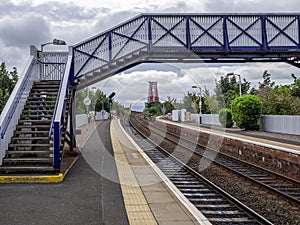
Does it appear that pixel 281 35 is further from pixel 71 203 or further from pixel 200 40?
pixel 71 203

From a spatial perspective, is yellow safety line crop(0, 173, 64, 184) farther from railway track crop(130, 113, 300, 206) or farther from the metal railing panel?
the metal railing panel

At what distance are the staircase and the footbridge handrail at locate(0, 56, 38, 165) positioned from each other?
0.23 metres

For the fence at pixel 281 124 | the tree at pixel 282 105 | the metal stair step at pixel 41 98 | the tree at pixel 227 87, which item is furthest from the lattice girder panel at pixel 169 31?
the tree at pixel 227 87

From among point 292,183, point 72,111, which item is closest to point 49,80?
point 72,111

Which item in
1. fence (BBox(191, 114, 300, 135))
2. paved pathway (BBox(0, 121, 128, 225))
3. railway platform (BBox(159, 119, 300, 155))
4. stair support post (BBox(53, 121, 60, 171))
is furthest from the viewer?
fence (BBox(191, 114, 300, 135))

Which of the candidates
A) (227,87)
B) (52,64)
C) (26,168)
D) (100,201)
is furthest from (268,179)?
(227,87)

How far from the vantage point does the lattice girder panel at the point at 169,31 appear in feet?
59.2

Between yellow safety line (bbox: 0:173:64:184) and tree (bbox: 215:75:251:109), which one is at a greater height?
tree (bbox: 215:75:251:109)

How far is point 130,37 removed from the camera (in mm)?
→ 17750

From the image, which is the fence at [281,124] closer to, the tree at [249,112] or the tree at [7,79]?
the tree at [249,112]

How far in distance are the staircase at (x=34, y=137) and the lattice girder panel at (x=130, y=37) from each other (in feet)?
11.1

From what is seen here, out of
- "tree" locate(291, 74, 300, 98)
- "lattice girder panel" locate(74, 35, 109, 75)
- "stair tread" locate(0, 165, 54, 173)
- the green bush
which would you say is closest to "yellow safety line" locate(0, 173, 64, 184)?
"stair tread" locate(0, 165, 54, 173)

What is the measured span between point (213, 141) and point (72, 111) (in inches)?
455

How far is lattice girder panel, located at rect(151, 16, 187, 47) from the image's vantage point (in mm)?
18047
